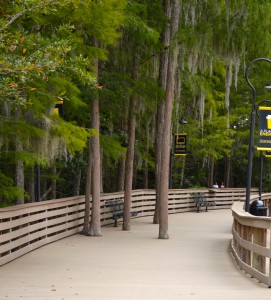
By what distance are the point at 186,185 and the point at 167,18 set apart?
1874 cm

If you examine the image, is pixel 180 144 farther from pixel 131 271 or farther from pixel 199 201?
pixel 131 271

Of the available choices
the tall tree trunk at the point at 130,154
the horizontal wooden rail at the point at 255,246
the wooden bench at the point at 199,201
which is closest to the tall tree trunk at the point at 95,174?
the tall tree trunk at the point at 130,154

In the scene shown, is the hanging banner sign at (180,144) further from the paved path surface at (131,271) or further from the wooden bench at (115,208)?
the paved path surface at (131,271)

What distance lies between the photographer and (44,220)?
14.9 m

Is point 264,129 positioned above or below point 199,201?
above

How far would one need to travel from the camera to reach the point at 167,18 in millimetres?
17859

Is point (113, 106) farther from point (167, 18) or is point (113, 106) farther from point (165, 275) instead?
point (165, 275)

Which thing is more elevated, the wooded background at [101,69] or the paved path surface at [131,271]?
the wooded background at [101,69]

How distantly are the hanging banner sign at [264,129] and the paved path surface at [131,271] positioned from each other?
256 centimetres

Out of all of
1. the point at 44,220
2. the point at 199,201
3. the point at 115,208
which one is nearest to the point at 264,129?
the point at 115,208

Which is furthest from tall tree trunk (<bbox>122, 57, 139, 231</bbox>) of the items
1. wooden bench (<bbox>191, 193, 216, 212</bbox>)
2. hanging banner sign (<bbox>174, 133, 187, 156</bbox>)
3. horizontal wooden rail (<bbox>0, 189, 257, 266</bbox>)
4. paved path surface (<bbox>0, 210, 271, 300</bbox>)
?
wooden bench (<bbox>191, 193, 216, 212</bbox>)

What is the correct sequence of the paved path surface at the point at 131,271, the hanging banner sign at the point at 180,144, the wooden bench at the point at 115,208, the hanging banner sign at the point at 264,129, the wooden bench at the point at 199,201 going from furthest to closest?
the wooden bench at the point at 199,201
the hanging banner sign at the point at 180,144
the wooden bench at the point at 115,208
the hanging banner sign at the point at 264,129
the paved path surface at the point at 131,271

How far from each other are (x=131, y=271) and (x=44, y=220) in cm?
451

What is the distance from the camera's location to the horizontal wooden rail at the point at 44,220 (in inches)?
473
